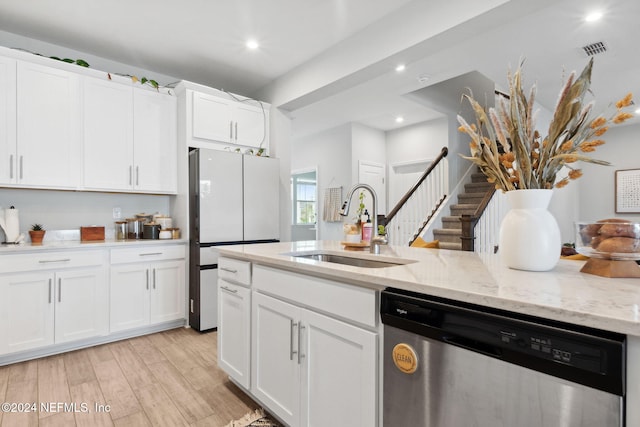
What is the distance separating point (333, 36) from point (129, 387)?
3184 millimetres

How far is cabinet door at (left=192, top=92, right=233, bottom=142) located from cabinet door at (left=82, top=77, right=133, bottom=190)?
0.61 metres

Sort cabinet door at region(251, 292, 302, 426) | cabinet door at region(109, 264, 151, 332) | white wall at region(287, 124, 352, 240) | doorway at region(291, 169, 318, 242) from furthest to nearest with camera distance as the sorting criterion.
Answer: doorway at region(291, 169, 318, 242) < white wall at region(287, 124, 352, 240) < cabinet door at region(109, 264, 151, 332) < cabinet door at region(251, 292, 302, 426)

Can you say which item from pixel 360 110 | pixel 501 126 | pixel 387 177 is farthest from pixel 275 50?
pixel 387 177

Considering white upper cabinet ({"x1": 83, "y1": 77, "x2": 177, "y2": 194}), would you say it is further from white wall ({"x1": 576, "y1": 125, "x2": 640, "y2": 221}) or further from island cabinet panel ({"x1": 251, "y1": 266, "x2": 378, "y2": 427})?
white wall ({"x1": 576, "y1": 125, "x2": 640, "y2": 221})

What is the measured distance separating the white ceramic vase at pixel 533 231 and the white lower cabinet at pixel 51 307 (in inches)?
124

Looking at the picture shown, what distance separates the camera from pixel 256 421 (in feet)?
5.94

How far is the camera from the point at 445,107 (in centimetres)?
523

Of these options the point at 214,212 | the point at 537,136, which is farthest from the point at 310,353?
the point at 214,212

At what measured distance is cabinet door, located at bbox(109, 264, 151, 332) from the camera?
9.79ft

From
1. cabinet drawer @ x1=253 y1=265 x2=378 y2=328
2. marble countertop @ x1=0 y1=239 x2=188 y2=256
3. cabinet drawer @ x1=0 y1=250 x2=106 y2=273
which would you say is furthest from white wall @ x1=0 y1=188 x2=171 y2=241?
cabinet drawer @ x1=253 y1=265 x2=378 y2=328

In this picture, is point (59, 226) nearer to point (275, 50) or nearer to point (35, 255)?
point (35, 255)

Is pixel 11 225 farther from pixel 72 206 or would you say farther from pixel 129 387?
pixel 129 387

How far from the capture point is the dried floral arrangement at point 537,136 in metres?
1.12

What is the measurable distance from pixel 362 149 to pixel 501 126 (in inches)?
193
